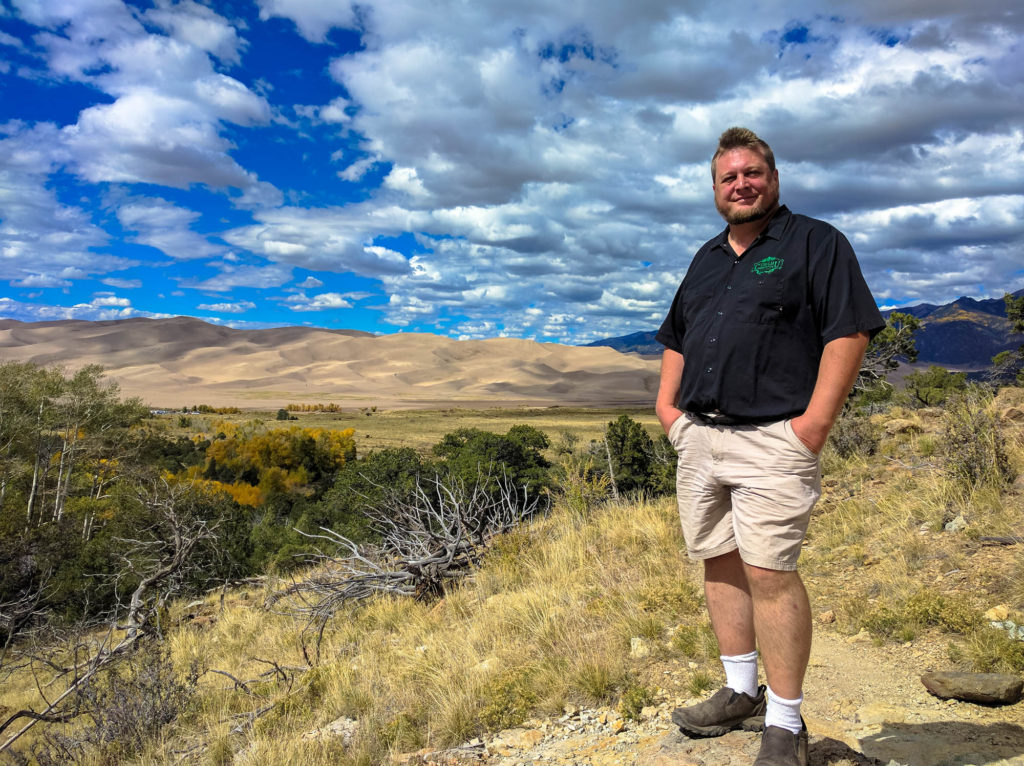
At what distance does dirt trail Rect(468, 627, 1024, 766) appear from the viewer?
237cm

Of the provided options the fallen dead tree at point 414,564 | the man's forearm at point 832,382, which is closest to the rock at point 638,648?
the man's forearm at point 832,382

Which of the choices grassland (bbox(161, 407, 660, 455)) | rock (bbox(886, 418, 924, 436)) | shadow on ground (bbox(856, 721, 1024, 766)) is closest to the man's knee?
shadow on ground (bbox(856, 721, 1024, 766))

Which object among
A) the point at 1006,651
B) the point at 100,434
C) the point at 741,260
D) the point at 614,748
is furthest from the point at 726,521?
the point at 100,434

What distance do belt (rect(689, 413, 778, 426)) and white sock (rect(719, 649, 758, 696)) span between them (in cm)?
95

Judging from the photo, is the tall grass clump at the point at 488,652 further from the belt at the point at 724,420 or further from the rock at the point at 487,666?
the belt at the point at 724,420

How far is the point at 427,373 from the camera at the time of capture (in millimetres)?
165625

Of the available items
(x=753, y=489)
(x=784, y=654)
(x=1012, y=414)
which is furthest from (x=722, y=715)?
(x=1012, y=414)

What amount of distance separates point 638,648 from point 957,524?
2911 mm

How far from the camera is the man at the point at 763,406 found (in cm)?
208

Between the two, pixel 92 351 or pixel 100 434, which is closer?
pixel 100 434

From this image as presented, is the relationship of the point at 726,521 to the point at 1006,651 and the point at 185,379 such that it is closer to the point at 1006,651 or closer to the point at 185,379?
the point at 1006,651

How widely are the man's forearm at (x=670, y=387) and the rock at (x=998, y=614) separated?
8.13ft

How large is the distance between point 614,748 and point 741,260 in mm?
2172

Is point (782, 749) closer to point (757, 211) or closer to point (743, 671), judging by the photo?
point (743, 671)
